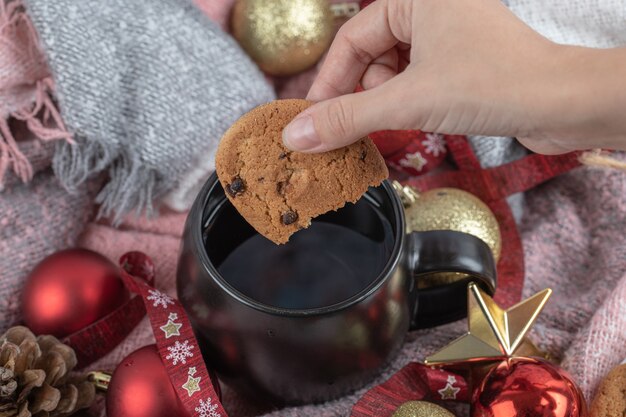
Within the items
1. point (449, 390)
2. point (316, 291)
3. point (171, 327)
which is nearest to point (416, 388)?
point (449, 390)

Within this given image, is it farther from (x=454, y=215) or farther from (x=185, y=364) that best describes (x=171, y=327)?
(x=454, y=215)

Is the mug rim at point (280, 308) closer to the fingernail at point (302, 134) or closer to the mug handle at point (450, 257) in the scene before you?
the mug handle at point (450, 257)

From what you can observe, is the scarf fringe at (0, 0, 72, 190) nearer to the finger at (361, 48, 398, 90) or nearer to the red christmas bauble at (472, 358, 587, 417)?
the finger at (361, 48, 398, 90)

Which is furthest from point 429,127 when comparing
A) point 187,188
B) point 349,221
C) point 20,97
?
point 20,97

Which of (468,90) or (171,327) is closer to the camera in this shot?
(468,90)

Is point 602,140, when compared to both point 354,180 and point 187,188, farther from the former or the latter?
point 187,188

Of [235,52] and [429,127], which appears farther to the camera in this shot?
[235,52]

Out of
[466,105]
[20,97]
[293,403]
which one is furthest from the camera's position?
[20,97]
